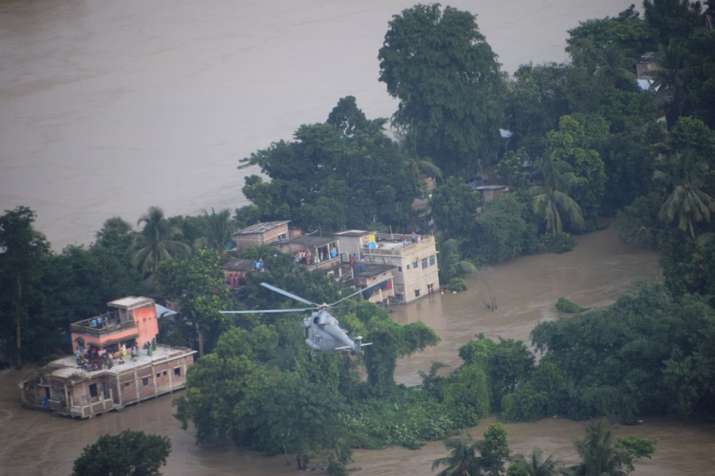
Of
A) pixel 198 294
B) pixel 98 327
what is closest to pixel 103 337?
pixel 98 327

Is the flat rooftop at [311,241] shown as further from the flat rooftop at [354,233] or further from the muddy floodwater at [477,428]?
the muddy floodwater at [477,428]

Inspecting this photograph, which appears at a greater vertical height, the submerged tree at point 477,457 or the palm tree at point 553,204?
the palm tree at point 553,204

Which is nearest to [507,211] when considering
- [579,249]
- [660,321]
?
[579,249]

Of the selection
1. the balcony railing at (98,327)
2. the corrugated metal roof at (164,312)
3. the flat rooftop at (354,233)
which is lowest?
the balcony railing at (98,327)

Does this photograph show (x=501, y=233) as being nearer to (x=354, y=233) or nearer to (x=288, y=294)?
(x=354, y=233)

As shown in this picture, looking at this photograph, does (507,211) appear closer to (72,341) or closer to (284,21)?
(72,341)

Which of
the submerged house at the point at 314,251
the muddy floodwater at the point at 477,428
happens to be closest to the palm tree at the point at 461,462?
the muddy floodwater at the point at 477,428

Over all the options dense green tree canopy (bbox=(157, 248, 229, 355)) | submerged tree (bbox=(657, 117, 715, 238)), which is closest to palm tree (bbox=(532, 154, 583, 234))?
submerged tree (bbox=(657, 117, 715, 238))

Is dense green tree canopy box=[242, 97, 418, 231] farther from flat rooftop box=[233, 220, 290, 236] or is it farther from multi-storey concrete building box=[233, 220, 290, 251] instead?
→ multi-storey concrete building box=[233, 220, 290, 251]
